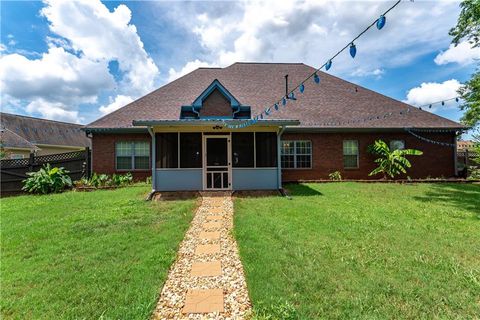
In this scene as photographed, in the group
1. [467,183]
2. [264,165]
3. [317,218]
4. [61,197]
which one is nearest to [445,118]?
[467,183]

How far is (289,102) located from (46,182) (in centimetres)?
1342

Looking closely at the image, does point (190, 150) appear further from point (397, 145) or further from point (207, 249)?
point (397, 145)

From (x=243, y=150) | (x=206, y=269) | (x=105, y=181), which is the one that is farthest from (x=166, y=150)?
(x=206, y=269)

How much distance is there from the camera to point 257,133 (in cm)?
1092

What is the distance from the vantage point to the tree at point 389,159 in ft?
45.6

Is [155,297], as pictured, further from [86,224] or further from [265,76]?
[265,76]

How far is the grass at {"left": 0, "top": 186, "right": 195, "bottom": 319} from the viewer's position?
10.2 ft

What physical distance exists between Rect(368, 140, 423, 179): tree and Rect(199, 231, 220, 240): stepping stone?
37.9ft

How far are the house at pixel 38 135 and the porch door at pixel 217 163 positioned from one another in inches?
789

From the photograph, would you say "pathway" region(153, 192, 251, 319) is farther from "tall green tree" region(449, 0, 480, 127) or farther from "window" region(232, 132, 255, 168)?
"tall green tree" region(449, 0, 480, 127)

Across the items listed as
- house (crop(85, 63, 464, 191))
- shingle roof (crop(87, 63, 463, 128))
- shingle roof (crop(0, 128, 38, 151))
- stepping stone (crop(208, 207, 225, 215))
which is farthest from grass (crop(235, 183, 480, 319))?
shingle roof (crop(0, 128, 38, 151))

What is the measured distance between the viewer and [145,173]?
14.3m

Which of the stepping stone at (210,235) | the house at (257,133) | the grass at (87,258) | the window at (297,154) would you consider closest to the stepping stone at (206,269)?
the grass at (87,258)

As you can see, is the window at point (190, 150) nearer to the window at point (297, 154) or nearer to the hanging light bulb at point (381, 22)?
the window at point (297, 154)
